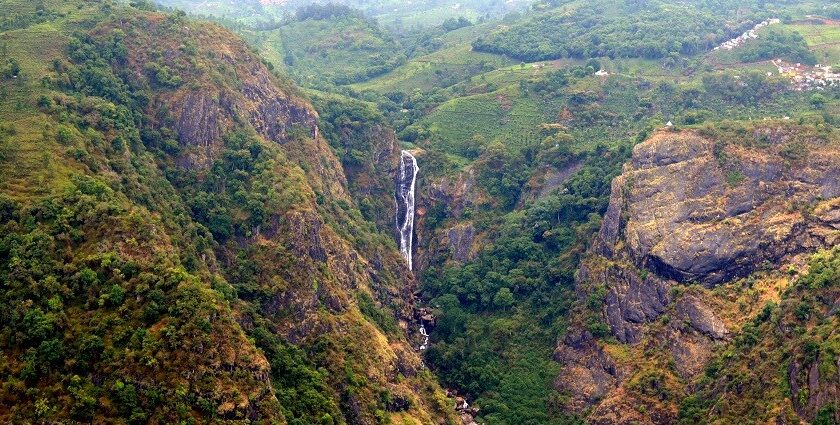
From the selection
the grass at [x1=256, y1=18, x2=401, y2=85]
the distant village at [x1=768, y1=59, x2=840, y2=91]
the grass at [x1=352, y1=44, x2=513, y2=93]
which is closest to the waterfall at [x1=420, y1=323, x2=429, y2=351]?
the grass at [x1=352, y1=44, x2=513, y2=93]

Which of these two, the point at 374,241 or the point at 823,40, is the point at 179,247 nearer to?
the point at 374,241

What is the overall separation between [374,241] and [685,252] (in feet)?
82.5

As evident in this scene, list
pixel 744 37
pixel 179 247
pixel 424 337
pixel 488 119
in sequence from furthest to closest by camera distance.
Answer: pixel 744 37 < pixel 488 119 < pixel 424 337 < pixel 179 247

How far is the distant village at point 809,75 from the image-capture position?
311 feet

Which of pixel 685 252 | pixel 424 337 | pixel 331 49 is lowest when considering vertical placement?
pixel 424 337

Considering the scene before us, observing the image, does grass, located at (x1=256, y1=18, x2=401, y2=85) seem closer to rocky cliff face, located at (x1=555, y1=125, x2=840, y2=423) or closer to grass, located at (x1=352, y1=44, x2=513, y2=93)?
grass, located at (x1=352, y1=44, x2=513, y2=93)

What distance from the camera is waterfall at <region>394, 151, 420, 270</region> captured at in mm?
90750

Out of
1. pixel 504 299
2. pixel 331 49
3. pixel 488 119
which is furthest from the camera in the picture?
pixel 331 49

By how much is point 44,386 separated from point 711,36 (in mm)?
86740

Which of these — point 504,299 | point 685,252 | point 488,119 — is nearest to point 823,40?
point 488,119

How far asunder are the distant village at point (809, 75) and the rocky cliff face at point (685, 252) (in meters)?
21.5

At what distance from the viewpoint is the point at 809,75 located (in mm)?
97438

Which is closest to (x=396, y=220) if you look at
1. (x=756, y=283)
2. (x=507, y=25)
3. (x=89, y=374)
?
(x=756, y=283)

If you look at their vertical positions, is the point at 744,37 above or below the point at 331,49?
above
